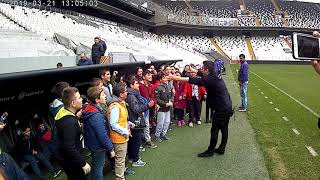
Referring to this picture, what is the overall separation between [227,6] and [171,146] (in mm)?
65952

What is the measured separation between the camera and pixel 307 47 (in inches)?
124

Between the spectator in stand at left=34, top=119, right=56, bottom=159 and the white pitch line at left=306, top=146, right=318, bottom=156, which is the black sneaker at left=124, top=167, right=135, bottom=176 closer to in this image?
the spectator in stand at left=34, top=119, right=56, bottom=159

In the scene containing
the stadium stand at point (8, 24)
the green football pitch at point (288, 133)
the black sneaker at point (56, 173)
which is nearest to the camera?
the black sneaker at point (56, 173)

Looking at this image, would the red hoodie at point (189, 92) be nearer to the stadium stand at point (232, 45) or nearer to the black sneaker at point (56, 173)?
the black sneaker at point (56, 173)

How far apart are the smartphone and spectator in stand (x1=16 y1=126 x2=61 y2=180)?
4271 mm

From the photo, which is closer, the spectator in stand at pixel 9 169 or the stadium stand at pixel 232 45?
the spectator in stand at pixel 9 169

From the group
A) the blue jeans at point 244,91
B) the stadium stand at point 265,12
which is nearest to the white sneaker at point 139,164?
the blue jeans at point 244,91

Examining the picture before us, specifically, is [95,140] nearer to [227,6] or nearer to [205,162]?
[205,162]

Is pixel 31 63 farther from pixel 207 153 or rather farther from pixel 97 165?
pixel 97 165

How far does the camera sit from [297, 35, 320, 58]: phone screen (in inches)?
124

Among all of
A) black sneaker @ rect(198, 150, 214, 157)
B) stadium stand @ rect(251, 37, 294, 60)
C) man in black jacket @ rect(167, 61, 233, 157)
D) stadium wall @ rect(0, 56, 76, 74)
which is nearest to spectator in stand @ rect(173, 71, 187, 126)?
man in black jacket @ rect(167, 61, 233, 157)

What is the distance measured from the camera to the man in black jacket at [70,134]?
4.46m

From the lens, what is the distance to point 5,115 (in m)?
5.79

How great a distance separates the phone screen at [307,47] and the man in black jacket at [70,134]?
256 cm
